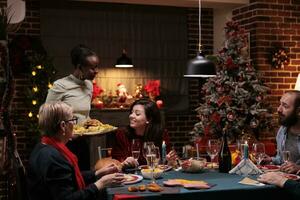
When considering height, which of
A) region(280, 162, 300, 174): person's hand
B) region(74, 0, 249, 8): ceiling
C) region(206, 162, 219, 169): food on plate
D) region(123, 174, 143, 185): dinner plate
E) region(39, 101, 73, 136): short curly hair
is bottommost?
region(206, 162, 219, 169): food on plate

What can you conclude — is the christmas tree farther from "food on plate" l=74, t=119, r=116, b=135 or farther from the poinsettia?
"food on plate" l=74, t=119, r=116, b=135

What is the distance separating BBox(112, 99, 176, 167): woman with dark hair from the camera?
3.61 metres

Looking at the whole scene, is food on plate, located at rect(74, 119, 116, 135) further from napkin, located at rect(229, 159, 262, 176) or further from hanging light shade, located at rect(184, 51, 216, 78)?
napkin, located at rect(229, 159, 262, 176)

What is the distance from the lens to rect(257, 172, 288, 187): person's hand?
2.62m

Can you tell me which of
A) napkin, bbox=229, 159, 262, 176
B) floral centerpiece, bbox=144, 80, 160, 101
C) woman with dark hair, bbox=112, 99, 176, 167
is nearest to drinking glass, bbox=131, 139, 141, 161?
woman with dark hair, bbox=112, 99, 176, 167

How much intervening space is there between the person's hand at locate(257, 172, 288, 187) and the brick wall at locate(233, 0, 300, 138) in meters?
3.75

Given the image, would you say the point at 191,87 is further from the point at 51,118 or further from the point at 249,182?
the point at 51,118

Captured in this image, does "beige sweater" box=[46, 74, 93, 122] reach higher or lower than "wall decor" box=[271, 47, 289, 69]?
lower

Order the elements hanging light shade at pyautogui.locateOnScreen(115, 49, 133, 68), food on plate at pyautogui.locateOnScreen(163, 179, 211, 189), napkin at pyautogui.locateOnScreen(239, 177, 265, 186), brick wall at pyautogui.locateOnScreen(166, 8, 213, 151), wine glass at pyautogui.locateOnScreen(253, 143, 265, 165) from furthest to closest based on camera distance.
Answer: brick wall at pyautogui.locateOnScreen(166, 8, 213, 151)
hanging light shade at pyautogui.locateOnScreen(115, 49, 133, 68)
wine glass at pyautogui.locateOnScreen(253, 143, 265, 165)
napkin at pyautogui.locateOnScreen(239, 177, 265, 186)
food on plate at pyautogui.locateOnScreen(163, 179, 211, 189)

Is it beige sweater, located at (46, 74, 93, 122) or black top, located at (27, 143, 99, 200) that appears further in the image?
beige sweater, located at (46, 74, 93, 122)

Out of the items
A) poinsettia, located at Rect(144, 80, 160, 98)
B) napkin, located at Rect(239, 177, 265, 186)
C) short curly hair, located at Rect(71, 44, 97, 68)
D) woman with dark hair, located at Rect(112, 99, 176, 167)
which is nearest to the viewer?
napkin, located at Rect(239, 177, 265, 186)

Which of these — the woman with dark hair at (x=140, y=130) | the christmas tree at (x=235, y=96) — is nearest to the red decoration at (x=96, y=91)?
the christmas tree at (x=235, y=96)

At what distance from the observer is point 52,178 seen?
2434 millimetres

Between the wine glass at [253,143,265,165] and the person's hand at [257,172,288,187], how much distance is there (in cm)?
41
